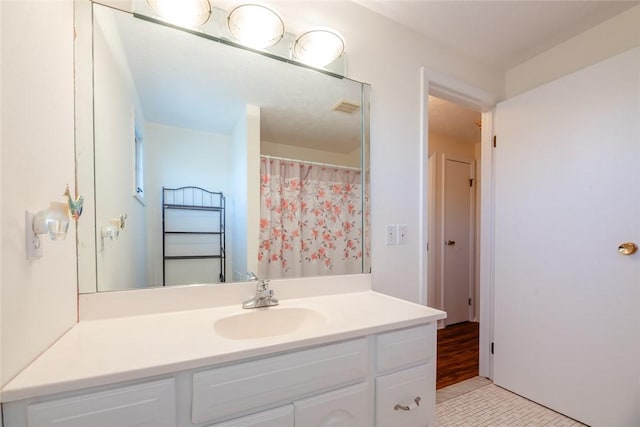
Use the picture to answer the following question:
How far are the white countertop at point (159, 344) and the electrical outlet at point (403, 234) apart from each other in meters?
0.47

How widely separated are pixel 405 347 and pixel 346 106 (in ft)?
3.74

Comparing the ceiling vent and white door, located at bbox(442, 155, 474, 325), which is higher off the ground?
the ceiling vent

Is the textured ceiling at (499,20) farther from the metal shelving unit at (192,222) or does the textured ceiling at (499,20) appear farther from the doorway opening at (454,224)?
the metal shelving unit at (192,222)

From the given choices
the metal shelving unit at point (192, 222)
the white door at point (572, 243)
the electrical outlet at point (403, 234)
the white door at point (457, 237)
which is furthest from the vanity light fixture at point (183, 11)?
the white door at point (457, 237)

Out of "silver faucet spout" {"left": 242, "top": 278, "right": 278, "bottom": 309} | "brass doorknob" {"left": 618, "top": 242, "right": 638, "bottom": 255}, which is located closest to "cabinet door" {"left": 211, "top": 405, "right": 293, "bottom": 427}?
"silver faucet spout" {"left": 242, "top": 278, "right": 278, "bottom": 309}

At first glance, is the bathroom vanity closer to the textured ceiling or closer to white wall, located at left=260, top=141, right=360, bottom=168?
white wall, located at left=260, top=141, right=360, bottom=168

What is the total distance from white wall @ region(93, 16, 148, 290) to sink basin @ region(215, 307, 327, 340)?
0.36 m

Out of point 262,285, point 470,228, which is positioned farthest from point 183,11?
point 470,228

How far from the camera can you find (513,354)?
73.6 inches

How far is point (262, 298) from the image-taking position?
1.15 m

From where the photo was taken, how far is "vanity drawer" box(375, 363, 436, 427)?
37.1 inches

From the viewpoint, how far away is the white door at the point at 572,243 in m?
1.41

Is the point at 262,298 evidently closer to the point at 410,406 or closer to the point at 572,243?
the point at 410,406

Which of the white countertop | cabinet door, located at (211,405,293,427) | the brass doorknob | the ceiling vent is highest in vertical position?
→ the ceiling vent
